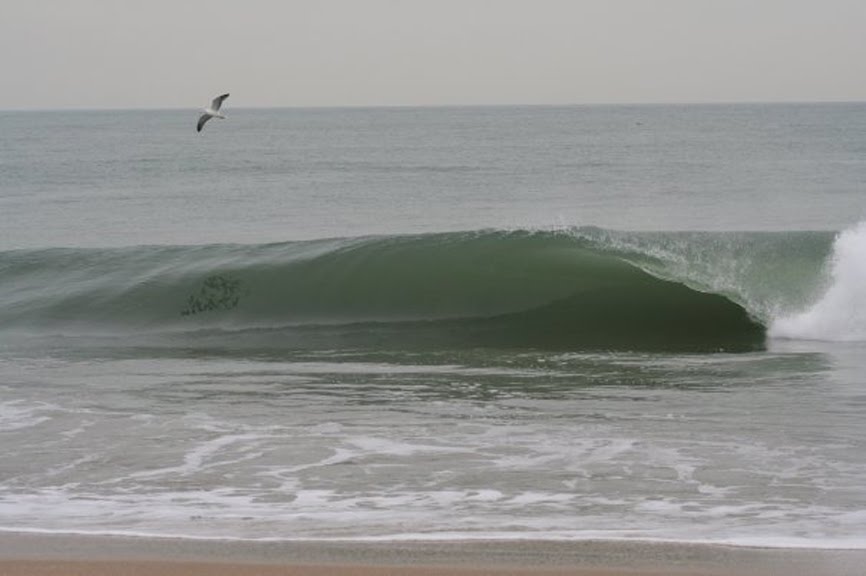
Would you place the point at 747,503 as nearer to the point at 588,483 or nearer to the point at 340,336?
the point at 588,483

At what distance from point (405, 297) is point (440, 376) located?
5.18 m

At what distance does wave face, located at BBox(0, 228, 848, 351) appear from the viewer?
16094 millimetres

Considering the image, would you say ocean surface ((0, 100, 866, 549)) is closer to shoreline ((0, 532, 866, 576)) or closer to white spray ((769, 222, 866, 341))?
white spray ((769, 222, 866, 341))

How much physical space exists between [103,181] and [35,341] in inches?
1292

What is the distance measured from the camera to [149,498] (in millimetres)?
7844

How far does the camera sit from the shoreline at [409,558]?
613 centimetres

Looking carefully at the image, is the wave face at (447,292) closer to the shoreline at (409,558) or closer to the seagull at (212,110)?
the seagull at (212,110)

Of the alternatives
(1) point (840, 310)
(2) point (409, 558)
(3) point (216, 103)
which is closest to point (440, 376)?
(1) point (840, 310)

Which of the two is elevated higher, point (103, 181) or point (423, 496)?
point (103, 181)

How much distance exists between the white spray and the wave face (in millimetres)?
347

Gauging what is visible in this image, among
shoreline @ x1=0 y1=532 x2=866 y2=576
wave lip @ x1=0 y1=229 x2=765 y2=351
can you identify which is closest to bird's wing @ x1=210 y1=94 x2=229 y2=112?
wave lip @ x1=0 y1=229 x2=765 y2=351

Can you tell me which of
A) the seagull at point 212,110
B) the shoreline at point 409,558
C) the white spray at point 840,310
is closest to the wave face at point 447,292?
the white spray at point 840,310

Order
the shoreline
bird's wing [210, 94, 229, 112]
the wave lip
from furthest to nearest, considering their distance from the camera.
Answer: bird's wing [210, 94, 229, 112] → the wave lip → the shoreline

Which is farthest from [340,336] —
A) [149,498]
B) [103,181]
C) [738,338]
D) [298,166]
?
[298,166]
